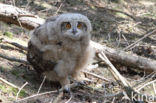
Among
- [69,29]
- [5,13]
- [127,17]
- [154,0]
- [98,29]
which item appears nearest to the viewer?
[69,29]

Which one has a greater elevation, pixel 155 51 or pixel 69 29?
pixel 69 29

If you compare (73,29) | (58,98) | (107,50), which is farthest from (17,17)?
(58,98)

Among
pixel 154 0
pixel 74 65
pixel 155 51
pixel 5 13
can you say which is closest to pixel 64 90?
pixel 74 65

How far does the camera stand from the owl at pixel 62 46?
416 cm

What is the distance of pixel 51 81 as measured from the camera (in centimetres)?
484

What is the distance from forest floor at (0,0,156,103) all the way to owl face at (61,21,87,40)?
101 centimetres

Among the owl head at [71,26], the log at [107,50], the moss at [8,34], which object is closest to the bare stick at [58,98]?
the owl head at [71,26]

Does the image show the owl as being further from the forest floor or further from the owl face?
the forest floor

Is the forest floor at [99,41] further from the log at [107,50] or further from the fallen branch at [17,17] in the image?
the fallen branch at [17,17]

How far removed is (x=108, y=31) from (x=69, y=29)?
13.1 ft

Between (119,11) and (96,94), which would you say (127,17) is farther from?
(96,94)

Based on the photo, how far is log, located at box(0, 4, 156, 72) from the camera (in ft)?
18.5

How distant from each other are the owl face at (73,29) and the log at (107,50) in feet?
4.38

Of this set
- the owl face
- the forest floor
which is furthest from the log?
the owl face
